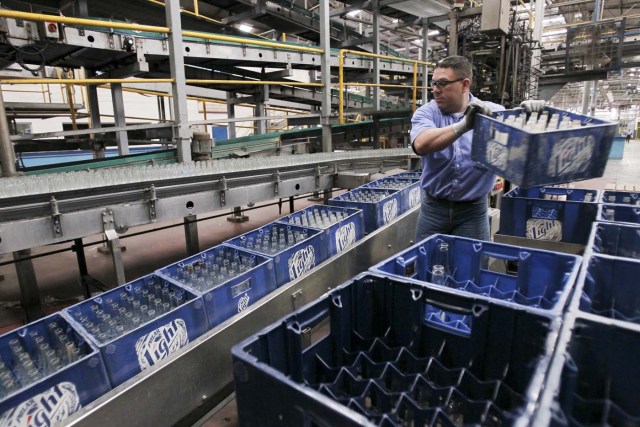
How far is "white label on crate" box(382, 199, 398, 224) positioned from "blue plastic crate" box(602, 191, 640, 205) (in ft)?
5.21

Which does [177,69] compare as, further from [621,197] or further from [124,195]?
[621,197]

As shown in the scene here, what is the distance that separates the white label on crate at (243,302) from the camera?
80.7 inches

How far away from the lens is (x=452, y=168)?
2.26m

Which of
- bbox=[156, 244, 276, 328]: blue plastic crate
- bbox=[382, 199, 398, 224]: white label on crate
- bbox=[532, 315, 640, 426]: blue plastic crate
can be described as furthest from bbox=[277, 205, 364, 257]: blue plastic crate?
bbox=[532, 315, 640, 426]: blue plastic crate

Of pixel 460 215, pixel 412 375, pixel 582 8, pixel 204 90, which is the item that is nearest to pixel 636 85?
pixel 582 8

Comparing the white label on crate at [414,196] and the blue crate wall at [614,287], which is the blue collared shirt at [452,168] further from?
the white label on crate at [414,196]

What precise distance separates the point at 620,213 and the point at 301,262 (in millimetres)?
2035

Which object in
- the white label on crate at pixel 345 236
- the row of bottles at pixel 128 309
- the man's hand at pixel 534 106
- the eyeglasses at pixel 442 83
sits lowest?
the row of bottles at pixel 128 309

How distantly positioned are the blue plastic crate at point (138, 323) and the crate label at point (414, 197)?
258 cm

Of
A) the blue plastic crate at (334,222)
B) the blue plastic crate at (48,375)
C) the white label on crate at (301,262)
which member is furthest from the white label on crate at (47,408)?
the blue plastic crate at (334,222)

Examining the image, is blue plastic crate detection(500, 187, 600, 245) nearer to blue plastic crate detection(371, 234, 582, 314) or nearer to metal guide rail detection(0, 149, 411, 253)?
blue plastic crate detection(371, 234, 582, 314)

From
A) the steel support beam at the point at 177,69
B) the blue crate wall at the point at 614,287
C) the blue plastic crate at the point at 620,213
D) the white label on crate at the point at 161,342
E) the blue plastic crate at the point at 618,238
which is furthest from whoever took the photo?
the steel support beam at the point at 177,69

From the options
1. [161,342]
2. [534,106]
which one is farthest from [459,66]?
[161,342]

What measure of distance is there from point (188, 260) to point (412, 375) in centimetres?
160
